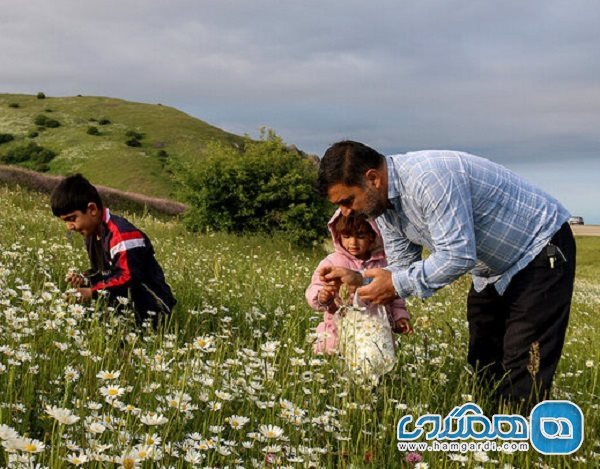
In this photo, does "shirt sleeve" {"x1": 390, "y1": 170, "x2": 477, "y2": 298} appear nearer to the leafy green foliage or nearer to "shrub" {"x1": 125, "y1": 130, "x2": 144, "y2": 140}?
"shrub" {"x1": 125, "y1": 130, "x2": 144, "y2": 140}

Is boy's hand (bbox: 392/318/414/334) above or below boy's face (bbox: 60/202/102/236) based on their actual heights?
below

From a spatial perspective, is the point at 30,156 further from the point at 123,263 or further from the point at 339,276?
the point at 339,276

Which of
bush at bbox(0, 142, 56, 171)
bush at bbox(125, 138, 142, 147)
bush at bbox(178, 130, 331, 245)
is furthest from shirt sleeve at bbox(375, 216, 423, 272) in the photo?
bush at bbox(125, 138, 142, 147)

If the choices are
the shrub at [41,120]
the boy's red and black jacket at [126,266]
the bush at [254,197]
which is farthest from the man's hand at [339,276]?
the shrub at [41,120]

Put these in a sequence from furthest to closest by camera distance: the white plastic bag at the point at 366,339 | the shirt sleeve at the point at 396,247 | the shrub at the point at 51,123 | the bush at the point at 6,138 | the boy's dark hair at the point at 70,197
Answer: the shrub at the point at 51,123
the bush at the point at 6,138
the boy's dark hair at the point at 70,197
the shirt sleeve at the point at 396,247
the white plastic bag at the point at 366,339

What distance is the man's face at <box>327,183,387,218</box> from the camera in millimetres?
3926

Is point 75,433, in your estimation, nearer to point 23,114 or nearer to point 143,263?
point 143,263

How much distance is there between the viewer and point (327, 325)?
15.9ft

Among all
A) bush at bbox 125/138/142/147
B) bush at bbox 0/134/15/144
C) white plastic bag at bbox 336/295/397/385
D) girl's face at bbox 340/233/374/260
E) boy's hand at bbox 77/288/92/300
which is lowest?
boy's hand at bbox 77/288/92/300

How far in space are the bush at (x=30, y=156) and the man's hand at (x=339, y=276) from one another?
57.7 meters

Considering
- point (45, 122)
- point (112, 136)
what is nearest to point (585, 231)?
point (112, 136)

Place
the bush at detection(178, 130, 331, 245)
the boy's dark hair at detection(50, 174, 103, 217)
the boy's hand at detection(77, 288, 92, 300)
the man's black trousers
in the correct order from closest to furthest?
the man's black trousers < the boy's hand at detection(77, 288, 92, 300) < the boy's dark hair at detection(50, 174, 103, 217) < the bush at detection(178, 130, 331, 245)

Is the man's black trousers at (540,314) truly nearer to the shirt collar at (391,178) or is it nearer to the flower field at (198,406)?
the flower field at (198,406)

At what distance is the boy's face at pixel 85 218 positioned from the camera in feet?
19.0
